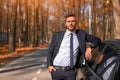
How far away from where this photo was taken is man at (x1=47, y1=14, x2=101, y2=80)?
5.17m

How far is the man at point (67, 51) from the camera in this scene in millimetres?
5167

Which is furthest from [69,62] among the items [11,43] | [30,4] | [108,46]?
[30,4]

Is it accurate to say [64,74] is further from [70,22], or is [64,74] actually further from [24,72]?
[24,72]

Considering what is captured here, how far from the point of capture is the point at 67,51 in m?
5.16

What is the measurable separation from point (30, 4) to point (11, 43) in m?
18.5

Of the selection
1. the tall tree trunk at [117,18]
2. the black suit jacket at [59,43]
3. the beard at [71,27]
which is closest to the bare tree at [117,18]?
the tall tree trunk at [117,18]

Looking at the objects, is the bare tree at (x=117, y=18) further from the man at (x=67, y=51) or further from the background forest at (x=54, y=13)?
the background forest at (x=54, y=13)

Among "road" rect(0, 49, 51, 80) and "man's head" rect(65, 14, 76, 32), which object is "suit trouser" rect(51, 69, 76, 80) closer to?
"man's head" rect(65, 14, 76, 32)

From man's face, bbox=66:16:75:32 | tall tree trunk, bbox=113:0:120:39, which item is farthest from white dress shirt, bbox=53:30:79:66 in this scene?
tall tree trunk, bbox=113:0:120:39

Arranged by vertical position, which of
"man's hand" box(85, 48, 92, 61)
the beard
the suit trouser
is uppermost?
the beard

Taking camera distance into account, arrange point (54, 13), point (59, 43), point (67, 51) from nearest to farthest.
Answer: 1. point (67, 51)
2. point (59, 43)
3. point (54, 13)

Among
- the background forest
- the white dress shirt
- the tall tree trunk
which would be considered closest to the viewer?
the white dress shirt

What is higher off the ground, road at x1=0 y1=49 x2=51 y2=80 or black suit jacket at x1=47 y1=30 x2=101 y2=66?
black suit jacket at x1=47 y1=30 x2=101 y2=66

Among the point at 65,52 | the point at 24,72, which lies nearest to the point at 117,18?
the point at 24,72
